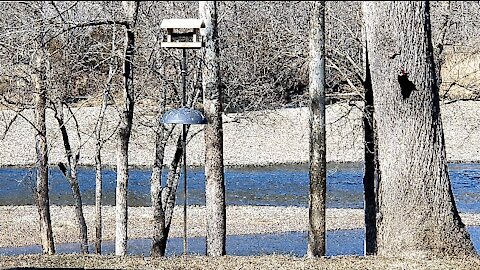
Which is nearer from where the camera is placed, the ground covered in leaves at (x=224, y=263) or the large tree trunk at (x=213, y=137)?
the ground covered in leaves at (x=224, y=263)

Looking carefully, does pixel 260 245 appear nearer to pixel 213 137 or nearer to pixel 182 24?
pixel 213 137

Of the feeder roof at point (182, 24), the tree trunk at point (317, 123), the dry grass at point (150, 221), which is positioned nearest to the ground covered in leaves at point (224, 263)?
the tree trunk at point (317, 123)

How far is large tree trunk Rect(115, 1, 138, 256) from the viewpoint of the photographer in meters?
11.1

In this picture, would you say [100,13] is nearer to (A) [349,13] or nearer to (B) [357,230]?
(A) [349,13]

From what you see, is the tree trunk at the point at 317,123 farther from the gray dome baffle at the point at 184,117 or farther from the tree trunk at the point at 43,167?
the tree trunk at the point at 43,167

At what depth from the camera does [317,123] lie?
379 inches

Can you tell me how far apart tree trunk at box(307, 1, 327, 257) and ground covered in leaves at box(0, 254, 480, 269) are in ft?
6.65

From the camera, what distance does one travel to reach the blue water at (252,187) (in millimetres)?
22938

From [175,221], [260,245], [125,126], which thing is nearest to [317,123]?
[125,126]

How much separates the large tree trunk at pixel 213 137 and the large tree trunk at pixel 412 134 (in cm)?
308

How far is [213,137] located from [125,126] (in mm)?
1837

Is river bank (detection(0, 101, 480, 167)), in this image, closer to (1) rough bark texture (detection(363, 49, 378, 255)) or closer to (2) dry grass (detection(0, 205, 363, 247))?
(2) dry grass (detection(0, 205, 363, 247))

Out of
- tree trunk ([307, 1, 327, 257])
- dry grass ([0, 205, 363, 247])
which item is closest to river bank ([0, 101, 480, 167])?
dry grass ([0, 205, 363, 247])

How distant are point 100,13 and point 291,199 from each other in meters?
12.8
